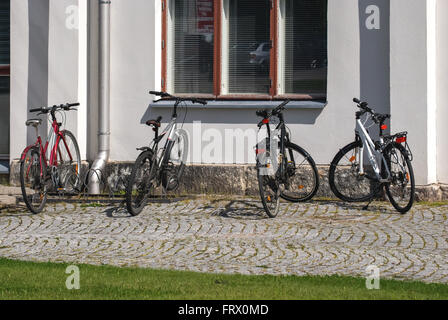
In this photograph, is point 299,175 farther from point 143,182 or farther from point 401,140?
point 143,182

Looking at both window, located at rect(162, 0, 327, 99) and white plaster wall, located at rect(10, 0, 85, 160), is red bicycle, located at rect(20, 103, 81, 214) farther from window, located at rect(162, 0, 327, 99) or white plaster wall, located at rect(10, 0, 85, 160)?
window, located at rect(162, 0, 327, 99)

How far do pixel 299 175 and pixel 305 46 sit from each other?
1.83m

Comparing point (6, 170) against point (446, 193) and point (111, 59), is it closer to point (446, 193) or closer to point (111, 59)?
point (111, 59)

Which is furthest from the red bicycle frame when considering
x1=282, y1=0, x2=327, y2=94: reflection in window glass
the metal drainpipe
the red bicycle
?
x1=282, y1=0, x2=327, y2=94: reflection in window glass

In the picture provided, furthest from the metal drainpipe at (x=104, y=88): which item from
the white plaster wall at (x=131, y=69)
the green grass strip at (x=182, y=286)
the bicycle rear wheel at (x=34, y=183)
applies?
the green grass strip at (x=182, y=286)

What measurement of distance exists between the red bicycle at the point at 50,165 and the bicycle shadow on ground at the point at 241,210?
1878 mm

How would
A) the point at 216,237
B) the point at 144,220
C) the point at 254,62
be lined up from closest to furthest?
the point at 216,237
the point at 144,220
the point at 254,62

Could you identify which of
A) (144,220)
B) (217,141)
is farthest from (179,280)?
(217,141)

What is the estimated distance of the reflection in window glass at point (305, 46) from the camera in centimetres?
1229

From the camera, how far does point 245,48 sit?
Result: 12.6m

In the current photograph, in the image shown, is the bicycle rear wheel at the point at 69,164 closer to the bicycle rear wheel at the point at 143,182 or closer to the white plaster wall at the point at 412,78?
the bicycle rear wheel at the point at 143,182

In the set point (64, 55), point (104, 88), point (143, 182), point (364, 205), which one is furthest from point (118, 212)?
point (364, 205)
